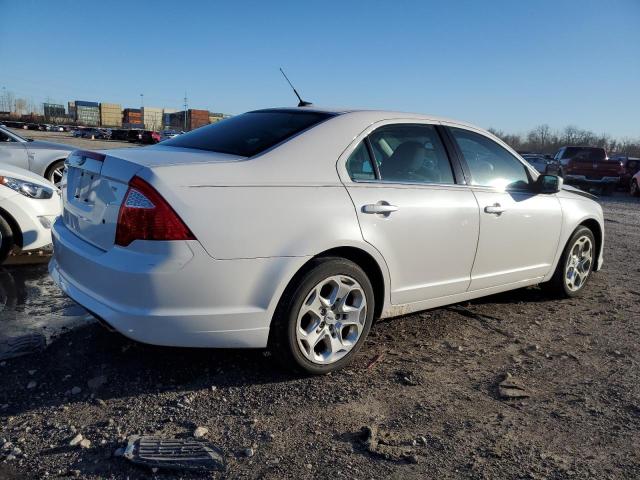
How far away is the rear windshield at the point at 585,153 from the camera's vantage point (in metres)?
22.1

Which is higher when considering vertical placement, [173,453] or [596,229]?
[596,229]

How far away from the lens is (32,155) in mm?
9297

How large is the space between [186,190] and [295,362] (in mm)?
1174

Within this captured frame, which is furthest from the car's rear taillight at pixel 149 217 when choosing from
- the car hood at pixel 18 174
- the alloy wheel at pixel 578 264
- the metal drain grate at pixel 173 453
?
the alloy wheel at pixel 578 264

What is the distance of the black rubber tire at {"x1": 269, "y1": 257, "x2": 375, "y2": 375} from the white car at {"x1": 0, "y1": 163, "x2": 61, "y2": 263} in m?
3.39

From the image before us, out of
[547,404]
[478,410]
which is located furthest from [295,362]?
[547,404]

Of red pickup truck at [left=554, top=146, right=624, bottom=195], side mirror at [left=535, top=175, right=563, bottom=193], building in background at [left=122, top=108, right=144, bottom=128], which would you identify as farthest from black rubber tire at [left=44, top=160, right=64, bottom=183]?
building in background at [left=122, top=108, right=144, bottom=128]

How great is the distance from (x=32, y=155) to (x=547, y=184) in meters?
8.42

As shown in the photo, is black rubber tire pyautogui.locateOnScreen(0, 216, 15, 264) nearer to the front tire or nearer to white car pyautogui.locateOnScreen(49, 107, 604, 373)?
white car pyautogui.locateOnScreen(49, 107, 604, 373)

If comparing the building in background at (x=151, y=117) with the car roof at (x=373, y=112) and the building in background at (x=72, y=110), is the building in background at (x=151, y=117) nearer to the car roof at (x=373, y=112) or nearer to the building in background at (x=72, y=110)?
the building in background at (x=72, y=110)

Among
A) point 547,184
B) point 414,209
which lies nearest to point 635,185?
point 547,184

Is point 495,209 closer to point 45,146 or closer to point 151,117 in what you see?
point 45,146

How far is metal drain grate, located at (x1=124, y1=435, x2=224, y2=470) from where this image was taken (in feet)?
7.73

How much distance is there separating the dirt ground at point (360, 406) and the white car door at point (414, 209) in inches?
21.4
